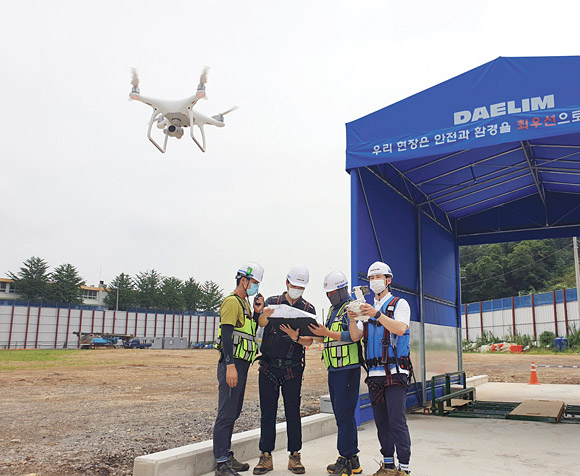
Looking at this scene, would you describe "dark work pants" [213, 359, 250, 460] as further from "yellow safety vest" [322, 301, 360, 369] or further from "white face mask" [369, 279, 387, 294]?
"white face mask" [369, 279, 387, 294]

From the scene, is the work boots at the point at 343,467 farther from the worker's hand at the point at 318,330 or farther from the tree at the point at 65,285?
the tree at the point at 65,285

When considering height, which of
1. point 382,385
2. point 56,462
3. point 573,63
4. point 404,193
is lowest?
point 56,462

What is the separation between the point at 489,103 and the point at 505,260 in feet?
207

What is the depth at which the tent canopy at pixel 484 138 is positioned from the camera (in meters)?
6.43

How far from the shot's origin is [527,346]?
40.1 metres

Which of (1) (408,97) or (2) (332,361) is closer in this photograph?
(2) (332,361)

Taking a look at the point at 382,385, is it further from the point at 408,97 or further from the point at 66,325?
the point at 66,325

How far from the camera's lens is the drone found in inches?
633

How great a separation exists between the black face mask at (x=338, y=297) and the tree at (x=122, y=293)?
7037 cm

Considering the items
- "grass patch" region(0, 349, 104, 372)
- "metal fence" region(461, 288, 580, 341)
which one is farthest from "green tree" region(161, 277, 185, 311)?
"grass patch" region(0, 349, 104, 372)

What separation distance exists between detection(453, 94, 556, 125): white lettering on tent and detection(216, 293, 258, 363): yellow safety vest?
426 cm

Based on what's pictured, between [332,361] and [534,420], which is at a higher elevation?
[332,361]

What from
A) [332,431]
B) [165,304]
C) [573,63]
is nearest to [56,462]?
[332,431]

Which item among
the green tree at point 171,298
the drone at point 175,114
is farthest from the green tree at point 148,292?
the drone at point 175,114
